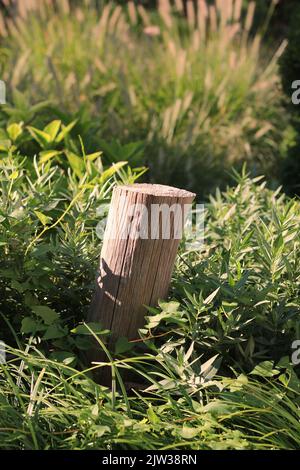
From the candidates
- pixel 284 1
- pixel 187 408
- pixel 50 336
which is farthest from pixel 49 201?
pixel 284 1

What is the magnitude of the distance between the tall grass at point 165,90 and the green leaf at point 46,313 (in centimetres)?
250

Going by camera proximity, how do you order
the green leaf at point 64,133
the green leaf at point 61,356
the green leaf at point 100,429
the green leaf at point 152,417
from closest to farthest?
the green leaf at point 100,429 < the green leaf at point 152,417 < the green leaf at point 61,356 < the green leaf at point 64,133

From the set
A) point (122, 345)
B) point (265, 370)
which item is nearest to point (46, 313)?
point (122, 345)

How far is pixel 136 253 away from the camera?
273 centimetres

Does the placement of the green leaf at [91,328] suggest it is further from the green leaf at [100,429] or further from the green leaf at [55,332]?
the green leaf at [100,429]

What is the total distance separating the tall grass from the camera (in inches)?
220

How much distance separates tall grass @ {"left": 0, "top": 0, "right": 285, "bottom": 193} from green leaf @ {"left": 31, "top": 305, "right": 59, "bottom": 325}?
2.50m

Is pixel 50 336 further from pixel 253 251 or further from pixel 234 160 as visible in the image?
pixel 234 160

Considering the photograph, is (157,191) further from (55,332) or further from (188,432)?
(188,432)

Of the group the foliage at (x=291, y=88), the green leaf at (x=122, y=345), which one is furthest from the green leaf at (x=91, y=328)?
the foliage at (x=291, y=88)

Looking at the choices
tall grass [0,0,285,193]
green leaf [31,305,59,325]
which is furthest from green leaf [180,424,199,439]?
tall grass [0,0,285,193]

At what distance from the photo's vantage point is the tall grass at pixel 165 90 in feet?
18.3

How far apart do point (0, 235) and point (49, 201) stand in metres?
0.36

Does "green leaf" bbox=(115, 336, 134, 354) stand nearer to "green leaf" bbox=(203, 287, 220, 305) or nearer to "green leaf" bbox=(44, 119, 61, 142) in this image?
"green leaf" bbox=(203, 287, 220, 305)
